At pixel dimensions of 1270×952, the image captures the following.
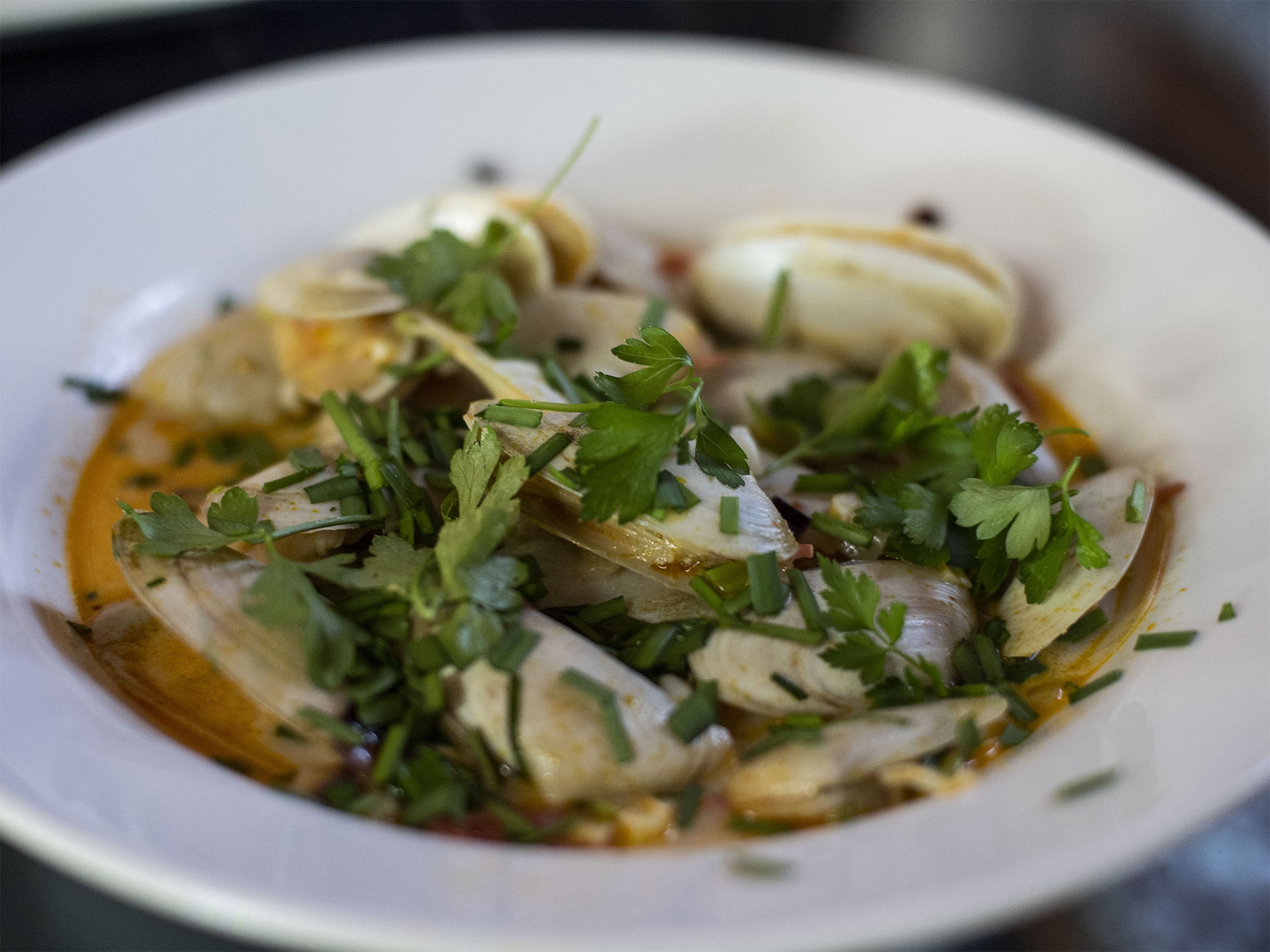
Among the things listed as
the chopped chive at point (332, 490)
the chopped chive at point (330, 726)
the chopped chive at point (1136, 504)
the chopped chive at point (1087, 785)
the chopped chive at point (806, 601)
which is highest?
the chopped chive at point (1136, 504)

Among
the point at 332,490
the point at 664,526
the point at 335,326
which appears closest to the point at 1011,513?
the point at 664,526

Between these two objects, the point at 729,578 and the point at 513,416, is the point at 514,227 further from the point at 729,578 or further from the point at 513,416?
the point at 729,578

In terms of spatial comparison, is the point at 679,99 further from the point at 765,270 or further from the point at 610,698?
the point at 610,698

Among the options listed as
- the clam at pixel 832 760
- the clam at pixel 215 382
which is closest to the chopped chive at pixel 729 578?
the clam at pixel 832 760

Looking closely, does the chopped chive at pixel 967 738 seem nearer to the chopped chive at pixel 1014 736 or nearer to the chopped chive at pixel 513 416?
the chopped chive at pixel 1014 736

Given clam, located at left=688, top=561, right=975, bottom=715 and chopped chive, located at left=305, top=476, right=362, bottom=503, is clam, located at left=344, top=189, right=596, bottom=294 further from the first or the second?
clam, located at left=688, top=561, right=975, bottom=715

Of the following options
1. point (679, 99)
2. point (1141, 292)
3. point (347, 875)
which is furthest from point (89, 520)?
point (1141, 292)
